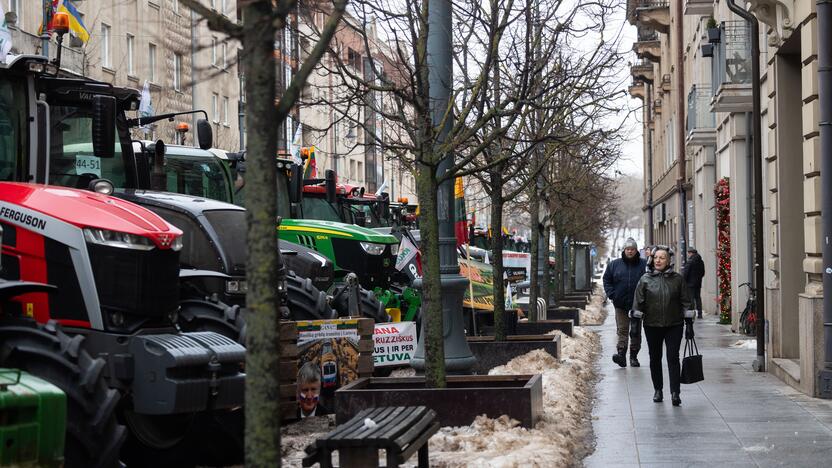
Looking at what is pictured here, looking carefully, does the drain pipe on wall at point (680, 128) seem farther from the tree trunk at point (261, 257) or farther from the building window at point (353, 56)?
the tree trunk at point (261, 257)

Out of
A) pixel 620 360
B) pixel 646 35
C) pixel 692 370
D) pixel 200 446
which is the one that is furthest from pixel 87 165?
pixel 646 35

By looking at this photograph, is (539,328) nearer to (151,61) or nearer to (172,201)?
(172,201)

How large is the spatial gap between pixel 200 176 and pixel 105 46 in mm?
26914

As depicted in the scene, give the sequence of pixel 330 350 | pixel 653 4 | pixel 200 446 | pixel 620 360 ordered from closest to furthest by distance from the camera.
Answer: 1. pixel 200 446
2. pixel 330 350
3. pixel 620 360
4. pixel 653 4

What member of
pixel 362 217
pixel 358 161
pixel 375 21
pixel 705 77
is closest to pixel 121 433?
pixel 375 21

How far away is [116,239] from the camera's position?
890 cm

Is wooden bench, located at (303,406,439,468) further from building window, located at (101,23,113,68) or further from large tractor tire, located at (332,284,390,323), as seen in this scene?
building window, located at (101,23,113,68)

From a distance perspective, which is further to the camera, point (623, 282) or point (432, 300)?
point (623, 282)

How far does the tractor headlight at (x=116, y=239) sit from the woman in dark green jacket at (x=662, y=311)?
6639 mm

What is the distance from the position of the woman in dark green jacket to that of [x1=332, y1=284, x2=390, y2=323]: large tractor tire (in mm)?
3048

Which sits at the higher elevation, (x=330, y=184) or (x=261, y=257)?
(x=330, y=184)

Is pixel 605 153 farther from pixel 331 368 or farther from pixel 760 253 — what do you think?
pixel 331 368

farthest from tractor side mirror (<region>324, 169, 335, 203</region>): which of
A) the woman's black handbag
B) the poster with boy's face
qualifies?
the woman's black handbag

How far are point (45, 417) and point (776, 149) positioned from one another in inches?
460
